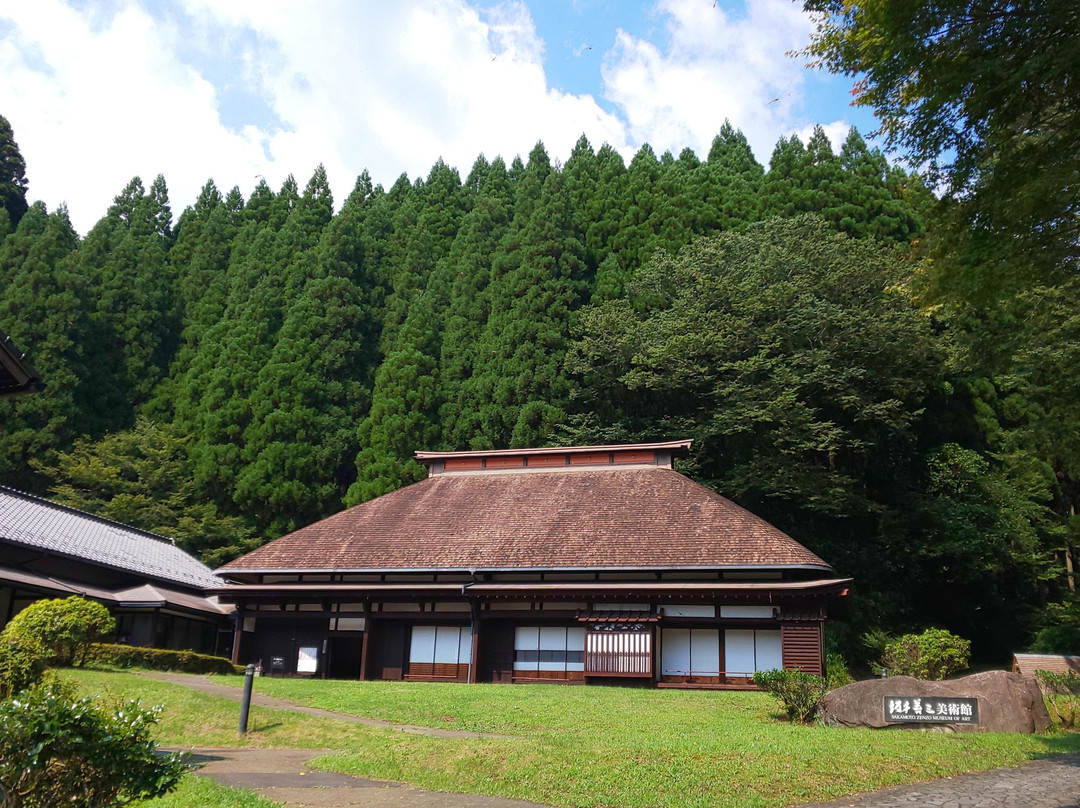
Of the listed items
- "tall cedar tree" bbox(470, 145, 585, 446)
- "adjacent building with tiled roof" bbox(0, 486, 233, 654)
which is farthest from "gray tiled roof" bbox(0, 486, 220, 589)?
"tall cedar tree" bbox(470, 145, 585, 446)

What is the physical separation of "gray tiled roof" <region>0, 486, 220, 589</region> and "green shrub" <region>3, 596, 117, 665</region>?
8.41 metres

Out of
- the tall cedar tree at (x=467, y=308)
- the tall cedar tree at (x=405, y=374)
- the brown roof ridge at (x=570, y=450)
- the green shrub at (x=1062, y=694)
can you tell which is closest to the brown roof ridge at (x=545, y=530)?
the brown roof ridge at (x=570, y=450)

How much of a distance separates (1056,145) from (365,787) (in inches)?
417

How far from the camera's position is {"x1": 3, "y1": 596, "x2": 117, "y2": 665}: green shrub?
1592cm

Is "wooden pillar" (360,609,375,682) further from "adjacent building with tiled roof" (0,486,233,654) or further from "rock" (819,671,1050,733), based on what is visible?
"rock" (819,671,1050,733)

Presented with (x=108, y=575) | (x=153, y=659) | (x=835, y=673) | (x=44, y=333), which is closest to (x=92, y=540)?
(x=108, y=575)

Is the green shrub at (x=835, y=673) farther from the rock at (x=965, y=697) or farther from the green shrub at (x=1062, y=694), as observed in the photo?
the rock at (x=965, y=697)

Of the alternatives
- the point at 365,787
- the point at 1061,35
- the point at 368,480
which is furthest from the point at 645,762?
the point at 368,480

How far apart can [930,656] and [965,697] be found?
29.1ft

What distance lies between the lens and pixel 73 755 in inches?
218

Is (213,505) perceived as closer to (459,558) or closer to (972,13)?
(459,558)

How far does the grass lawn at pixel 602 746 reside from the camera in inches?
339

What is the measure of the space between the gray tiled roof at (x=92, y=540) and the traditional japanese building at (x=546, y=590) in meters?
4.42

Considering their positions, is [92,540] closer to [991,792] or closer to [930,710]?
[930,710]
